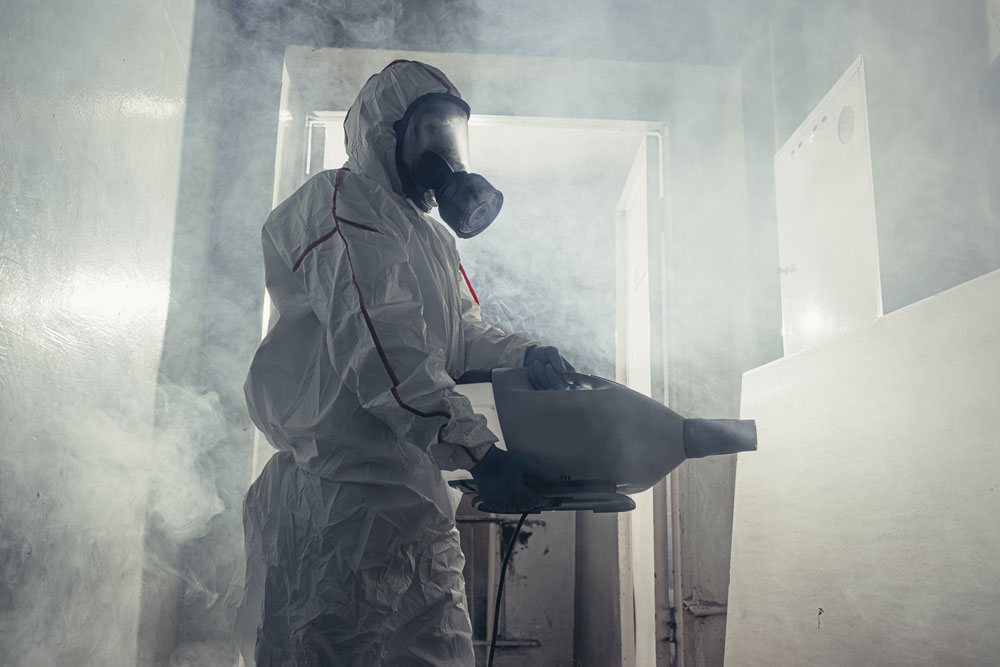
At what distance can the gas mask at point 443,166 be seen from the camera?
1.38m

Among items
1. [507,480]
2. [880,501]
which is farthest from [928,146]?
[507,480]

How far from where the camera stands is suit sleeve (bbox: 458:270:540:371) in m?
1.52

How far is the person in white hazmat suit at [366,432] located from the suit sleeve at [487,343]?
0.31 feet

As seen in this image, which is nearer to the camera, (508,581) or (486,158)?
(486,158)

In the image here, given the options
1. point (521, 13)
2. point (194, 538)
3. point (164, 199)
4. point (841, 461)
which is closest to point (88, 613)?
point (194, 538)

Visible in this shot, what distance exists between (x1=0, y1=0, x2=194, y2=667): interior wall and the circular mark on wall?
64.5 inches

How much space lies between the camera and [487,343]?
1.57 m

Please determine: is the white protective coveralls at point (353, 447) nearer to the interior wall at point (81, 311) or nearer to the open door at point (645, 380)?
the interior wall at point (81, 311)

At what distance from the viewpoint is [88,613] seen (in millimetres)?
1349

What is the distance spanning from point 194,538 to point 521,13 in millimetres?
1942

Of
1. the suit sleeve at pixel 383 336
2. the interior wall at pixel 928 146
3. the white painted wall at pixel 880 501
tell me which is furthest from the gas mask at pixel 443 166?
the interior wall at pixel 928 146

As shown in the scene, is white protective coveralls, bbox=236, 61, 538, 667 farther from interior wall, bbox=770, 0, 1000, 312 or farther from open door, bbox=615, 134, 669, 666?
interior wall, bbox=770, 0, 1000, 312

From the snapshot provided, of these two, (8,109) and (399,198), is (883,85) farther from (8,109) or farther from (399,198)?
(8,109)

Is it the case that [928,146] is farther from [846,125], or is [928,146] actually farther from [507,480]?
[507,480]
